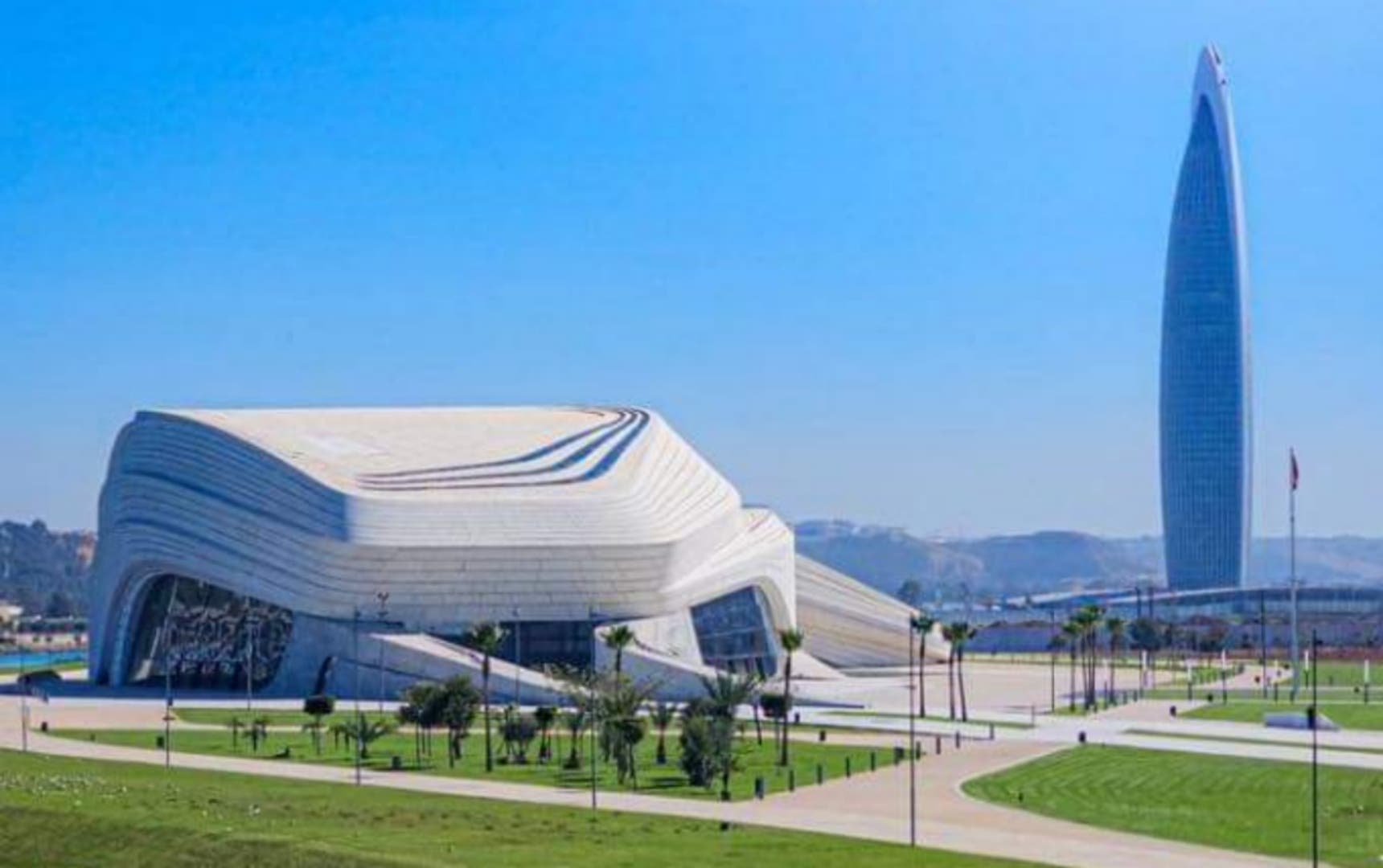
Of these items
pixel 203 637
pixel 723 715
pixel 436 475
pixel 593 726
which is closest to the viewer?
pixel 593 726

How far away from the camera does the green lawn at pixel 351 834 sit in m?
51.6

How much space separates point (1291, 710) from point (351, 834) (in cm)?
6281

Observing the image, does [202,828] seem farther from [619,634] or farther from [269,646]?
[269,646]

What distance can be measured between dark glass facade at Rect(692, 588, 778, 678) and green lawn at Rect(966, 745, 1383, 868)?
5011 cm

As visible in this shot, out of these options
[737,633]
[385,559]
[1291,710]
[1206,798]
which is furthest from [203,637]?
[1206,798]

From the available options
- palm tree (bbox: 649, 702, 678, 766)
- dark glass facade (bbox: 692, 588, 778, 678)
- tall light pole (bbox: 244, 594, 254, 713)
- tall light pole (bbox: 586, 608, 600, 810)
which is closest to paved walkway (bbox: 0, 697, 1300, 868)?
tall light pole (bbox: 586, 608, 600, 810)

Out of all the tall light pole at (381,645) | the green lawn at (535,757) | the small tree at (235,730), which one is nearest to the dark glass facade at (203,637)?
the tall light pole at (381,645)

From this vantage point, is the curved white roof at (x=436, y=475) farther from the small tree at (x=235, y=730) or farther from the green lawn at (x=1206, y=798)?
the green lawn at (x=1206, y=798)

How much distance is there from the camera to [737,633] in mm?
135500

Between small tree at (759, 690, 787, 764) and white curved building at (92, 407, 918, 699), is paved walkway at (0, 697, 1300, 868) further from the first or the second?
white curved building at (92, 407, 918, 699)

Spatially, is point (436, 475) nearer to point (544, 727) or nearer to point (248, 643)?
point (248, 643)

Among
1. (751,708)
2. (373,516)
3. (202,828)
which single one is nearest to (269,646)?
(373,516)

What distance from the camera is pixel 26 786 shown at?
66.5 metres

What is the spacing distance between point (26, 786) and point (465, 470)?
63285 mm
